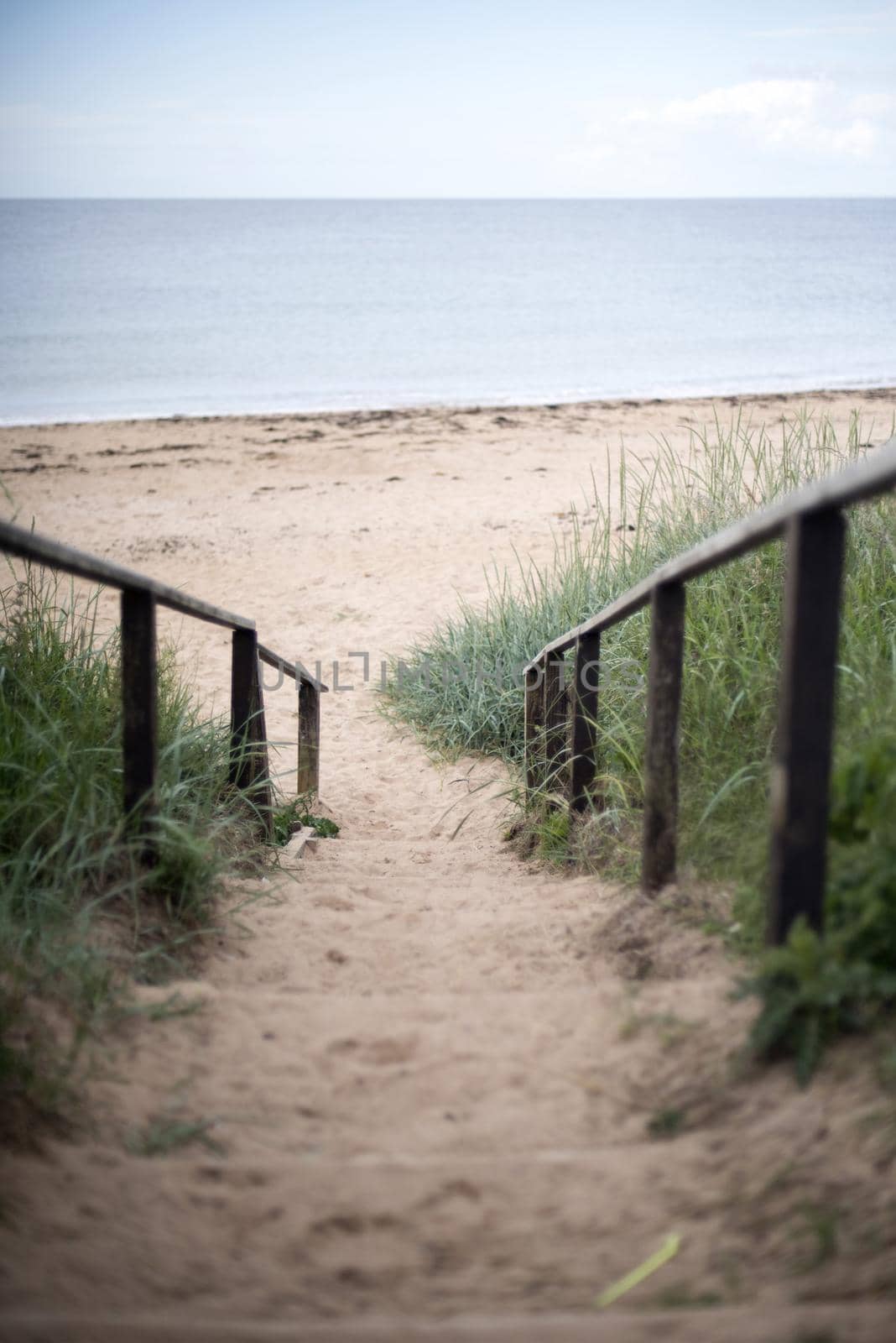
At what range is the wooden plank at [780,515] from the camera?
5.73 ft

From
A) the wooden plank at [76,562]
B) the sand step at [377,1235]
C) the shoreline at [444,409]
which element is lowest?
the sand step at [377,1235]

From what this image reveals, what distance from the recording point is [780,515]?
2010mm

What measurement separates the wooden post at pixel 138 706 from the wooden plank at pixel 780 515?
1.39 meters

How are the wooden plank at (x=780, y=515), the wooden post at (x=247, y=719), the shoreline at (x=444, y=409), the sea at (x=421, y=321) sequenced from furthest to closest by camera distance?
the sea at (x=421, y=321) < the shoreline at (x=444, y=409) < the wooden post at (x=247, y=719) < the wooden plank at (x=780, y=515)

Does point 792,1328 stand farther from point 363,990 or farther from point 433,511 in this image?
point 433,511

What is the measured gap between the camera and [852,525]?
15.6ft

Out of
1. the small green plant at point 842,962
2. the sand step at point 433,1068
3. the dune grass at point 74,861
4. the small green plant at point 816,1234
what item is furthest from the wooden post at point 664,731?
the small green plant at point 816,1234

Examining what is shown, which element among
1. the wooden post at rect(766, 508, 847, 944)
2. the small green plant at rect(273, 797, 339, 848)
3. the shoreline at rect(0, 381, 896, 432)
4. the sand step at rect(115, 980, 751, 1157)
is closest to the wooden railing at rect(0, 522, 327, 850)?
the small green plant at rect(273, 797, 339, 848)

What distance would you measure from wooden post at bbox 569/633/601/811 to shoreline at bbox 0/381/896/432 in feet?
48.8

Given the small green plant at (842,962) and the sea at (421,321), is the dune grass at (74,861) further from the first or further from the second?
the sea at (421,321)

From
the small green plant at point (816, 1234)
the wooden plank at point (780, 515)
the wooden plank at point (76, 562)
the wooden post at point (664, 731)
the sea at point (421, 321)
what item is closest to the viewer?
the small green plant at point (816, 1234)

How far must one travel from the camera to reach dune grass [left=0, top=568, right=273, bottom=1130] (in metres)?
2.31

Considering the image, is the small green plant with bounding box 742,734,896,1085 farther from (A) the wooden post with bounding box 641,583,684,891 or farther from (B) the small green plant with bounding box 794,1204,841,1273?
(A) the wooden post with bounding box 641,583,684,891

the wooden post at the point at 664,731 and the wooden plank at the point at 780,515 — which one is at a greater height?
the wooden plank at the point at 780,515
